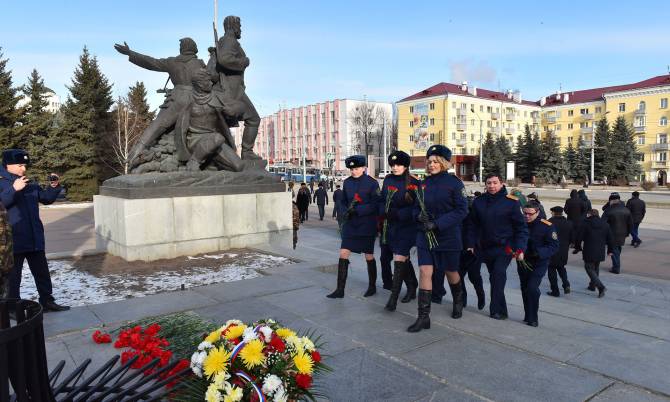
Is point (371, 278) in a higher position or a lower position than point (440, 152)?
lower

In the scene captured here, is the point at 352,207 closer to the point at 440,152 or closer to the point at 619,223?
the point at 440,152

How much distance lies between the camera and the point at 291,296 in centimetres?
562

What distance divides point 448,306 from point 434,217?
1.31m

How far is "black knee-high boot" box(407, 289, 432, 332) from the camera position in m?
4.44

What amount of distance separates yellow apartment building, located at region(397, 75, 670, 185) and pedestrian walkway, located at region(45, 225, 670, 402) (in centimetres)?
5469

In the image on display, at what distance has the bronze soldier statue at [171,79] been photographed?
9.65 meters

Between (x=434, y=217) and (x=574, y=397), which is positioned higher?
(x=434, y=217)

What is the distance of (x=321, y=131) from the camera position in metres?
84.8

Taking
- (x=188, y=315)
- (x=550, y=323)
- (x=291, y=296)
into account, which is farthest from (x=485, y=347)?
(x=188, y=315)

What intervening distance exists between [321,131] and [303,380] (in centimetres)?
8351

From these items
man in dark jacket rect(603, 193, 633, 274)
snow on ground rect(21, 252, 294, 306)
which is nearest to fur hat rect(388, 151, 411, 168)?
snow on ground rect(21, 252, 294, 306)

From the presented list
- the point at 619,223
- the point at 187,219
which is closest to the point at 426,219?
the point at 187,219

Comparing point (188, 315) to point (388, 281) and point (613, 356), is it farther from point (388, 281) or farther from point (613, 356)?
point (613, 356)

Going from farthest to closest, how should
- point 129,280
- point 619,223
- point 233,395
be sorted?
point 619,223 < point 129,280 < point 233,395
